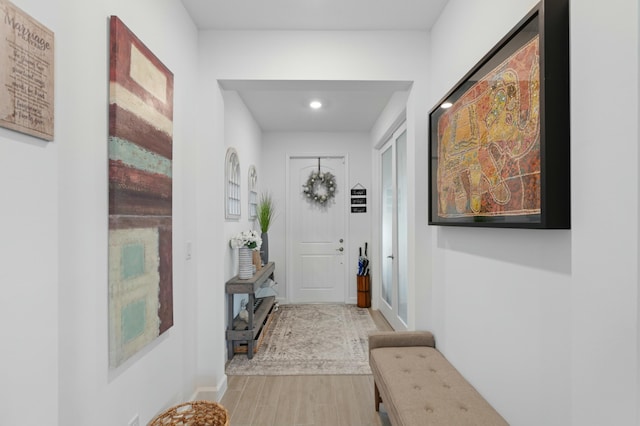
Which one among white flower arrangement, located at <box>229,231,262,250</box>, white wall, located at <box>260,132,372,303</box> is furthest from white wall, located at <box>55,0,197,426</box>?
white wall, located at <box>260,132,372,303</box>

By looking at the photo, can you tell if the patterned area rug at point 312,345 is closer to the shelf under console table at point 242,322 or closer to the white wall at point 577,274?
the shelf under console table at point 242,322

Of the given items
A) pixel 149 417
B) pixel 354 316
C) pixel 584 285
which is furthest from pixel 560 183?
pixel 354 316

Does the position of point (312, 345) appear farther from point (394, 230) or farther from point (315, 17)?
point (315, 17)

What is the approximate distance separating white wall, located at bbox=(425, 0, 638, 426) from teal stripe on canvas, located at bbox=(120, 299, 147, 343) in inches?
64.6

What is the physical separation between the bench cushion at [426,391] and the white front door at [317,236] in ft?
10.2

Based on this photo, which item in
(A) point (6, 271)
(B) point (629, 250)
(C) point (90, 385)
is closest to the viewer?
(B) point (629, 250)

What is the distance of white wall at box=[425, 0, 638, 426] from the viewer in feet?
2.70

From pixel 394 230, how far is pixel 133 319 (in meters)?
3.05

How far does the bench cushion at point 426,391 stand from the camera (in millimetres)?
1498

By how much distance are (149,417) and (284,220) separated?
3668 millimetres

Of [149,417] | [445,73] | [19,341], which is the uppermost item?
[445,73]

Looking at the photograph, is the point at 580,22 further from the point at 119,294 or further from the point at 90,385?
the point at 90,385

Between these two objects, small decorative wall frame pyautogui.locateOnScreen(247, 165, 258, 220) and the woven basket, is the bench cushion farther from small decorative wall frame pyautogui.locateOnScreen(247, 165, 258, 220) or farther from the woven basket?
small decorative wall frame pyautogui.locateOnScreen(247, 165, 258, 220)

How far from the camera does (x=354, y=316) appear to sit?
461cm
